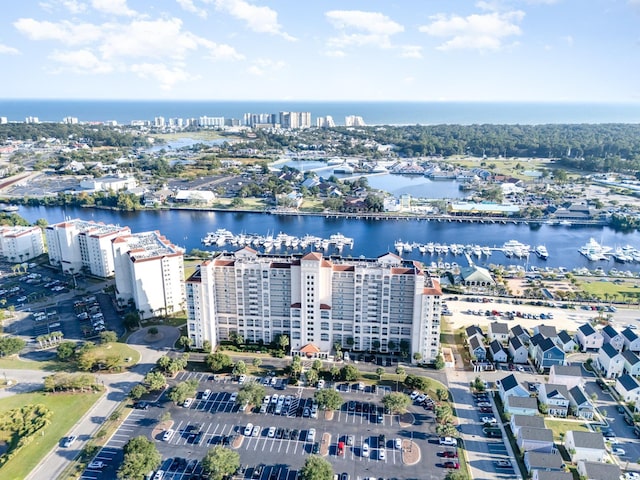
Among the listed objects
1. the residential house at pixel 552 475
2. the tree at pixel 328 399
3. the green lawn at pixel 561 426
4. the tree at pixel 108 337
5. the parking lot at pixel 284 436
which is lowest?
the green lawn at pixel 561 426

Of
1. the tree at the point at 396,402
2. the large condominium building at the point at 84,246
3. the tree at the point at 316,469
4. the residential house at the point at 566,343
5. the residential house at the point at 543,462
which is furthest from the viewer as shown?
→ the large condominium building at the point at 84,246

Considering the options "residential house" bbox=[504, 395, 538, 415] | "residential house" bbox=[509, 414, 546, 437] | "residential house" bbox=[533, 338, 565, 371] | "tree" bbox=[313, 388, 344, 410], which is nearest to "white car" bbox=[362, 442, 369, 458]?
"tree" bbox=[313, 388, 344, 410]

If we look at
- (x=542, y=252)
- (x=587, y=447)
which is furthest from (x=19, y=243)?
(x=542, y=252)

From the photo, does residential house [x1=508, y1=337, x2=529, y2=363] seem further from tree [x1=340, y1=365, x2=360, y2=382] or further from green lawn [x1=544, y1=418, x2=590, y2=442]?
tree [x1=340, y1=365, x2=360, y2=382]

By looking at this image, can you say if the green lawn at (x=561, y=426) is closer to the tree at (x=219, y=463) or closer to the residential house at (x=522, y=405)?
the residential house at (x=522, y=405)

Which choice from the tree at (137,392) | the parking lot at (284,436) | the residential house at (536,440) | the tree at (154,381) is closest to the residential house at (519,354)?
the residential house at (536,440)

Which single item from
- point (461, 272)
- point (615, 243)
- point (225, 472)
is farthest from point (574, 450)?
point (615, 243)

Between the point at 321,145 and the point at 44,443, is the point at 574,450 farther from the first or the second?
the point at 321,145
